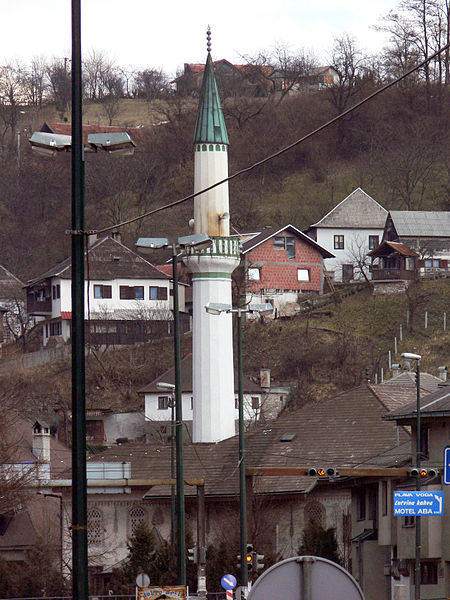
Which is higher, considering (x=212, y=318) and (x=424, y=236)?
(x=424, y=236)

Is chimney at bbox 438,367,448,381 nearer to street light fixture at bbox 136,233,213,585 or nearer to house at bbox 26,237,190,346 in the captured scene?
street light fixture at bbox 136,233,213,585

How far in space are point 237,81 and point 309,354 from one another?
67.9 meters

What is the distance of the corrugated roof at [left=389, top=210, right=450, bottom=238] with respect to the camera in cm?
10575

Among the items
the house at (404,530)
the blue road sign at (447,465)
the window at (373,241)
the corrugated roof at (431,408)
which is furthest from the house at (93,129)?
the blue road sign at (447,465)

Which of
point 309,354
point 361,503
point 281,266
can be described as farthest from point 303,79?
point 361,503

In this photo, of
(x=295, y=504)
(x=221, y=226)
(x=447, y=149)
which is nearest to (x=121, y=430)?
→ (x=221, y=226)

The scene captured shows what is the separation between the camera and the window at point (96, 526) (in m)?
54.7

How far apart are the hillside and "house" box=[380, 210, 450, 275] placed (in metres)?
4.15

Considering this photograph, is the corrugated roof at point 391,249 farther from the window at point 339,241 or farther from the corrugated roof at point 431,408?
the corrugated roof at point 431,408

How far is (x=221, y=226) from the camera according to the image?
202ft

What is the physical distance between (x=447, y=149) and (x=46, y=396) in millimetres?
54013

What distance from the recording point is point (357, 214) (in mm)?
114688

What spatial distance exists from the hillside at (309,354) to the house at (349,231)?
11.0 meters

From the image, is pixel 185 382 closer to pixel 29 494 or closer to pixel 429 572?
pixel 29 494
